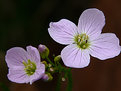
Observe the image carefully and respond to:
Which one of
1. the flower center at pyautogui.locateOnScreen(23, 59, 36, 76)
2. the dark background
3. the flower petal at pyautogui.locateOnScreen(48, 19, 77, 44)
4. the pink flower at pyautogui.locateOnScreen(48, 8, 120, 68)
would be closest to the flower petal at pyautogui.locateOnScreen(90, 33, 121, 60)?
the pink flower at pyautogui.locateOnScreen(48, 8, 120, 68)

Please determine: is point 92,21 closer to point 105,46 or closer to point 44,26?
point 105,46

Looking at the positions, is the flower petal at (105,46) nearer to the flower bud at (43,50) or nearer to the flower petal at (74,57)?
the flower petal at (74,57)

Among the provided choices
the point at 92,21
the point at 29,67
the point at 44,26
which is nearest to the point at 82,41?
the point at 92,21

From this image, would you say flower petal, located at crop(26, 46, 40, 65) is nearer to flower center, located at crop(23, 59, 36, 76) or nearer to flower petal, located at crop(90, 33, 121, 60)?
flower center, located at crop(23, 59, 36, 76)

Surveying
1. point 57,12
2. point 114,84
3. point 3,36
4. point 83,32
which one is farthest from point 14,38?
point 83,32

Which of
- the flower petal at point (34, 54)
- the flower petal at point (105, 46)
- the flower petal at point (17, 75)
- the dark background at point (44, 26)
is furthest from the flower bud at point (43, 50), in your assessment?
the dark background at point (44, 26)

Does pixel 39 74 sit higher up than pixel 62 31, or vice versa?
pixel 62 31
